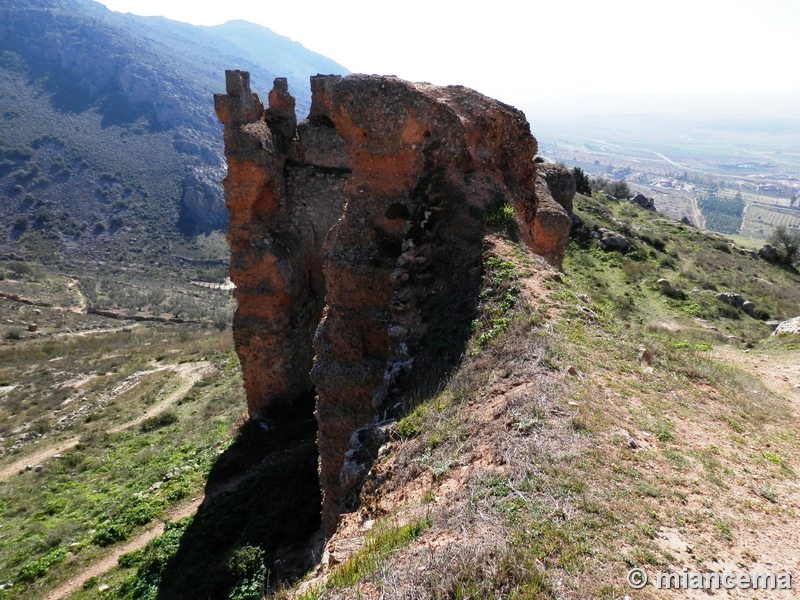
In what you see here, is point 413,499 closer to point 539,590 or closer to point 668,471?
point 539,590

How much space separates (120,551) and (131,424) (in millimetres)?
10316

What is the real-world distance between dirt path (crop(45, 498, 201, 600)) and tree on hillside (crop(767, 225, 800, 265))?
45.3 m

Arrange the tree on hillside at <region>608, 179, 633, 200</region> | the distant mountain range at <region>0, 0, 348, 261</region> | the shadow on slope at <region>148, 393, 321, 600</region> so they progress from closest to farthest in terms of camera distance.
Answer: the shadow on slope at <region>148, 393, 321, 600</region> → the tree on hillside at <region>608, 179, 633, 200</region> → the distant mountain range at <region>0, 0, 348, 261</region>

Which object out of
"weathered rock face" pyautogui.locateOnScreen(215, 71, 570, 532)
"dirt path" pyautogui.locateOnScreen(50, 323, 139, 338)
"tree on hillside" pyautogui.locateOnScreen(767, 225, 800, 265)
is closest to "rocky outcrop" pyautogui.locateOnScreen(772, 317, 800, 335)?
"weathered rock face" pyautogui.locateOnScreen(215, 71, 570, 532)

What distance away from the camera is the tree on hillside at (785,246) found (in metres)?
39.4

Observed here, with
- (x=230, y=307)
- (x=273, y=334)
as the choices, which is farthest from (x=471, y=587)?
(x=230, y=307)

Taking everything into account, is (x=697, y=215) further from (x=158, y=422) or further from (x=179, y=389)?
(x=158, y=422)

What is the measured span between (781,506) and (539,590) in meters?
3.65

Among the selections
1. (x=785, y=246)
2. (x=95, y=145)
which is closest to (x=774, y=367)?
(x=785, y=246)

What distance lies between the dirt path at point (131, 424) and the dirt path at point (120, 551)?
9136 mm

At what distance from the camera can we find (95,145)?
364 feet

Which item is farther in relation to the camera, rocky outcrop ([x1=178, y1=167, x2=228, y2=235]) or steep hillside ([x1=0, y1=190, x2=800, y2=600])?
rocky outcrop ([x1=178, y1=167, x2=228, y2=235])

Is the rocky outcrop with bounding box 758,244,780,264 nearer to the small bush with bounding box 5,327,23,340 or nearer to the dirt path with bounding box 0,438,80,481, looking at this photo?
the dirt path with bounding box 0,438,80,481

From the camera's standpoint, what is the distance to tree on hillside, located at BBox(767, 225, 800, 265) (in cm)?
3944
